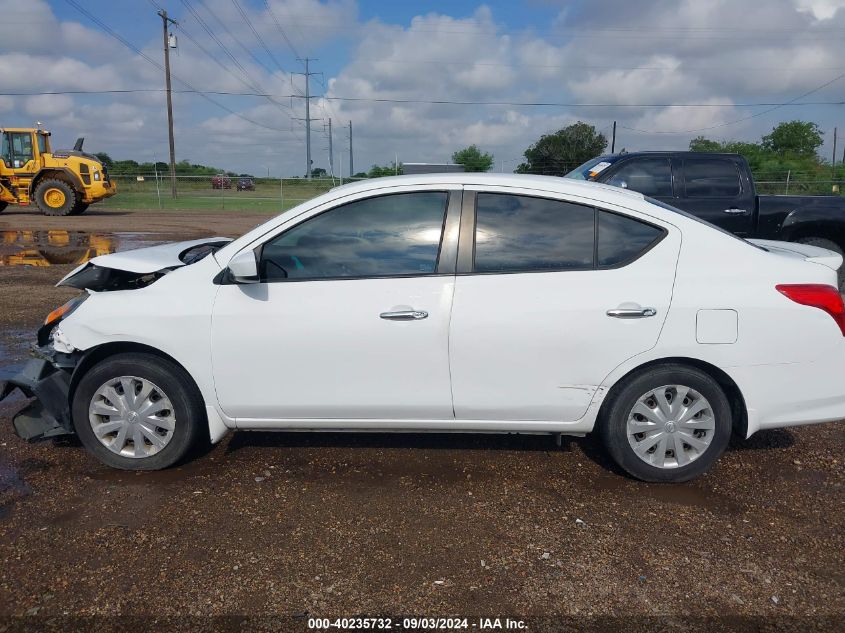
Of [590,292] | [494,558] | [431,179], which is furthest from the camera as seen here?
[431,179]

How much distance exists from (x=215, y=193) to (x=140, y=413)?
39.6 m

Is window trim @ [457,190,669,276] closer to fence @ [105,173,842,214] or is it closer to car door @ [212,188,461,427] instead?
car door @ [212,188,461,427]

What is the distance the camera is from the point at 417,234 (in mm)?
3756

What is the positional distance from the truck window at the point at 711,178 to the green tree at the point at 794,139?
159 feet

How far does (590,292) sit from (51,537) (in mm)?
2995

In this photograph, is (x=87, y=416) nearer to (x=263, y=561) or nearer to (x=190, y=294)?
(x=190, y=294)

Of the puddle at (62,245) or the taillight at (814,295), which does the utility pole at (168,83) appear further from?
the taillight at (814,295)

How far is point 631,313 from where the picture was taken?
3576 millimetres

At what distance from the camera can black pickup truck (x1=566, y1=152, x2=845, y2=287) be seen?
848 centimetres

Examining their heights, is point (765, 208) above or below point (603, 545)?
above

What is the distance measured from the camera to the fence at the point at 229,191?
32.7 meters

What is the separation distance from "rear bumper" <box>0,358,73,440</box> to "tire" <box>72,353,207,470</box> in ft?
0.42

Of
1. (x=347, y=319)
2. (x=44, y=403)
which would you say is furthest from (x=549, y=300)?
(x=44, y=403)

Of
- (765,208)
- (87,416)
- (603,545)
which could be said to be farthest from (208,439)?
(765,208)
